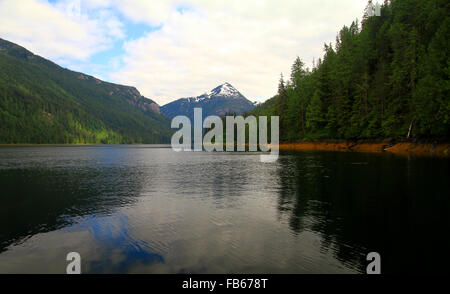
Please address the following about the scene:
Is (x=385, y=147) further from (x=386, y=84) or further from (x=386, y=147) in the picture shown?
(x=386, y=84)

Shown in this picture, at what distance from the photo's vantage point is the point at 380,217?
43.4 ft

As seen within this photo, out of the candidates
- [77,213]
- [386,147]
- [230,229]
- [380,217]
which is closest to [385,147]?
[386,147]

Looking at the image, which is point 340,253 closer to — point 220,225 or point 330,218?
point 330,218

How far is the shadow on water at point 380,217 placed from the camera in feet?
28.9

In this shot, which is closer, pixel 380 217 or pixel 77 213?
pixel 380 217

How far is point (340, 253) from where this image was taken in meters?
9.12

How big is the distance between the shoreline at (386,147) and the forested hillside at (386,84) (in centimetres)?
216

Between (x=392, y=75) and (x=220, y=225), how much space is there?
71.5 meters

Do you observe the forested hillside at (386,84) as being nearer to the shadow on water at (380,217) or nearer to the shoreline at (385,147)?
the shoreline at (385,147)

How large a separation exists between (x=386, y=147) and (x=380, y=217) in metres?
61.1

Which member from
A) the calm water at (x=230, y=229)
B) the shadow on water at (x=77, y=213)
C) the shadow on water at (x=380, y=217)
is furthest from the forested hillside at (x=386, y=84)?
the shadow on water at (x=77, y=213)

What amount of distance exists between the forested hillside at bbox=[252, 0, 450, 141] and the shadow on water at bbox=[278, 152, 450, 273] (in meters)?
34.7

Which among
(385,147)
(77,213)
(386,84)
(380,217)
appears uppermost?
(386,84)

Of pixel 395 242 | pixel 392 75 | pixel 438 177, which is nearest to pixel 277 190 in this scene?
pixel 395 242
